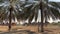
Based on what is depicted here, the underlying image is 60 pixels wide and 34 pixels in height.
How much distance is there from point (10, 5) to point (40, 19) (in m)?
2.57

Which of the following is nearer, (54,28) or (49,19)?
(49,19)

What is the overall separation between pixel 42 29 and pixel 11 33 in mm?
2999

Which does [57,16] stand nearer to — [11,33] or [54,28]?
[54,28]

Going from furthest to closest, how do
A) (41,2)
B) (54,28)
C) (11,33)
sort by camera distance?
(54,28) → (41,2) → (11,33)

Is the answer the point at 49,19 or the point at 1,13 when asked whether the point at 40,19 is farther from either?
the point at 1,13

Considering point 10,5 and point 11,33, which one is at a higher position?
point 10,5

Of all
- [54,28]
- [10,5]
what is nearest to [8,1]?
[10,5]

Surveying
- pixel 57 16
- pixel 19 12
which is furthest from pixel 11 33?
pixel 57 16

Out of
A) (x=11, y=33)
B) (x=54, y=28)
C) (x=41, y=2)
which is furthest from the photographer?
(x=54, y=28)

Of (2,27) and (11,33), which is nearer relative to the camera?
(11,33)

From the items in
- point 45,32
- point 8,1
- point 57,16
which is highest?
point 8,1

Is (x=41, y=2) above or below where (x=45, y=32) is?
above

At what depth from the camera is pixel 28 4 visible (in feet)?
62.2

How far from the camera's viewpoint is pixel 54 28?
19938 mm
